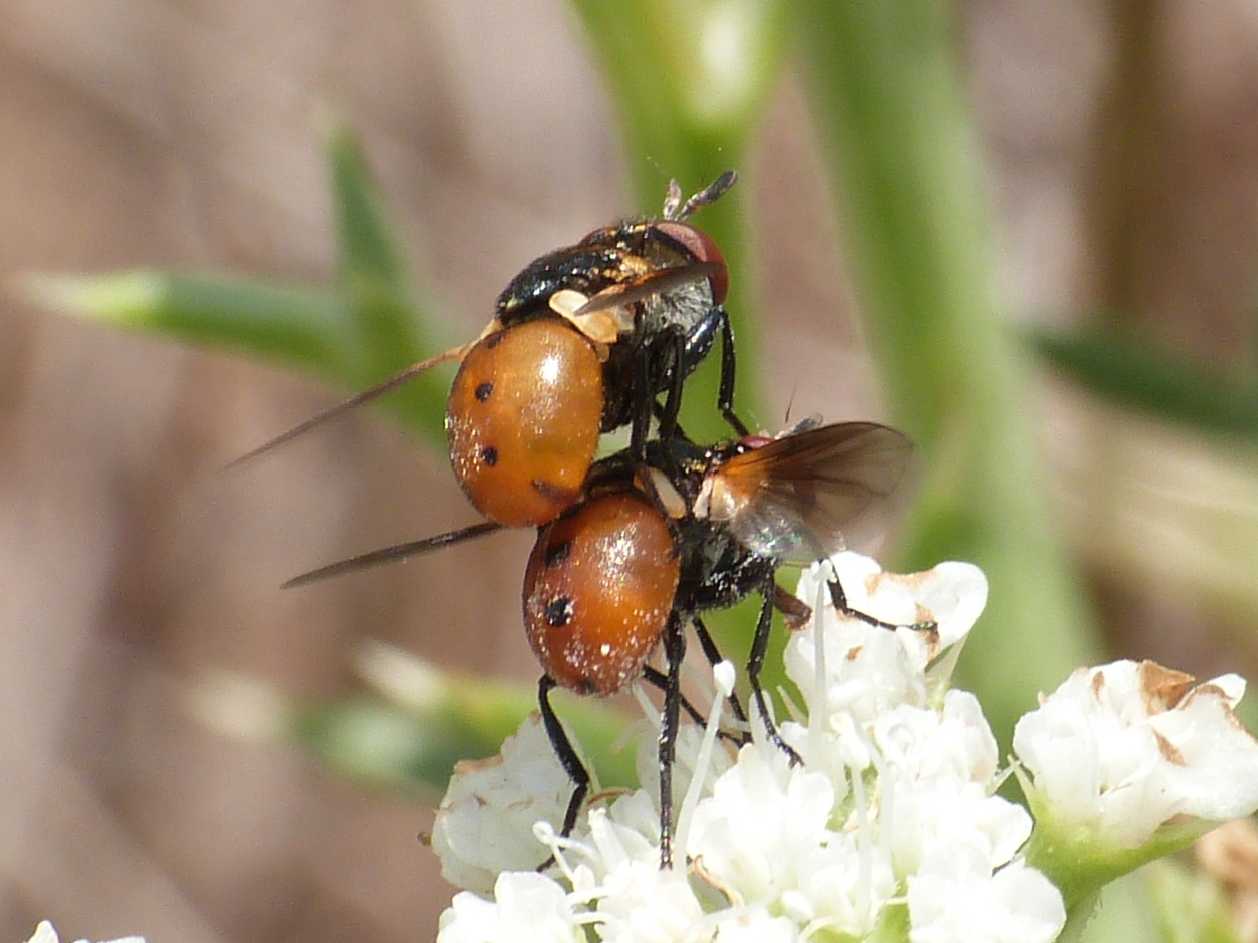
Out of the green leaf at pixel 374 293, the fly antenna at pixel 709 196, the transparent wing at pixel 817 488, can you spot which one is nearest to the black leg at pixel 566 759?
the transparent wing at pixel 817 488

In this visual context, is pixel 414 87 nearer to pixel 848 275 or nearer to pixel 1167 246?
pixel 1167 246

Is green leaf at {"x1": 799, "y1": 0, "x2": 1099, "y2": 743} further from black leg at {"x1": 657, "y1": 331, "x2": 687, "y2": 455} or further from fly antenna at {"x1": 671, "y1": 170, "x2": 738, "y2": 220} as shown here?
black leg at {"x1": 657, "y1": 331, "x2": 687, "y2": 455}

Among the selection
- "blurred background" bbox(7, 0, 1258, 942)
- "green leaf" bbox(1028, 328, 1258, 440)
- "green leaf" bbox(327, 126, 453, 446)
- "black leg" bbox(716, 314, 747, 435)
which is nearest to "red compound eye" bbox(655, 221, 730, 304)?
"black leg" bbox(716, 314, 747, 435)

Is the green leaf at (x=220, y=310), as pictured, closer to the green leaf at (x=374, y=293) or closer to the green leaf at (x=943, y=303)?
the green leaf at (x=374, y=293)

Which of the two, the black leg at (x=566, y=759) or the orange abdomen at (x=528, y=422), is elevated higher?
the orange abdomen at (x=528, y=422)

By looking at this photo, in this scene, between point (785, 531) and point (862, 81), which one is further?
point (862, 81)

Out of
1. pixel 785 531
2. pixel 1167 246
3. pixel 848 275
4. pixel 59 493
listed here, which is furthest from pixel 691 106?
pixel 59 493

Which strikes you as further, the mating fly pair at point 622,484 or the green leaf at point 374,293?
the green leaf at point 374,293
